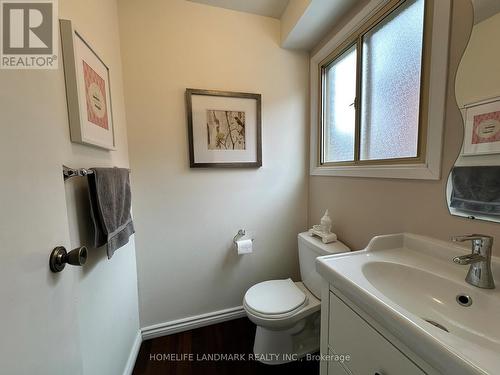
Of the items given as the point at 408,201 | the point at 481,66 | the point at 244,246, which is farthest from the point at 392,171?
the point at 244,246

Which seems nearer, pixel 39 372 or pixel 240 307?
pixel 39 372

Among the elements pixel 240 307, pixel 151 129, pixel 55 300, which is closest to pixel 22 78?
pixel 55 300

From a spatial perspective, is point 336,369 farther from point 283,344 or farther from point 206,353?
point 206,353

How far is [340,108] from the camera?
155cm

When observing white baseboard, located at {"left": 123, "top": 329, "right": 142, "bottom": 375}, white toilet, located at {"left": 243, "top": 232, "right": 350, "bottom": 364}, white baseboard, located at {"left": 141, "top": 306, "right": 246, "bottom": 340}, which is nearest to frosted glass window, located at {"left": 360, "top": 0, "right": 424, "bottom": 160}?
white toilet, located at {"left": 243, "top": 232, "right": 350, "bottom": 364}

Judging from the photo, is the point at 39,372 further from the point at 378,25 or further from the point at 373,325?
the point at 378,25

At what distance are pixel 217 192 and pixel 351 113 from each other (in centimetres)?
111

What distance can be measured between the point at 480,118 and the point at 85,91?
59.6 inches

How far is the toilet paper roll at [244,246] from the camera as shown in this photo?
1.58m

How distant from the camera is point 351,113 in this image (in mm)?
1443

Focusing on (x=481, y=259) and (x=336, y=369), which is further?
(x=336, y=369)

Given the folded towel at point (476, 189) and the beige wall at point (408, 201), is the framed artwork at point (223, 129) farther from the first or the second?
the folded towel at point (476, 189)

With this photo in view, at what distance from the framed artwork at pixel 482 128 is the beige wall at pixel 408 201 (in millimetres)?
30

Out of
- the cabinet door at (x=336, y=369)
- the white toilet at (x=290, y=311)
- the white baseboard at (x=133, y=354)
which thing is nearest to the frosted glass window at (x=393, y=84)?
the white toilet at (x=290, y=311)
